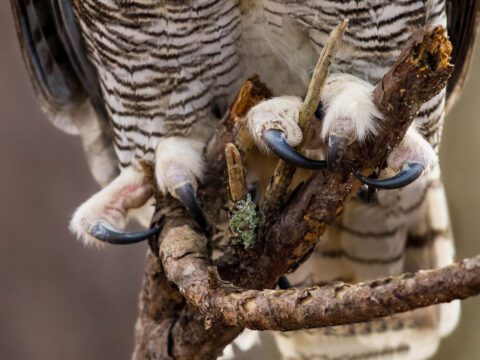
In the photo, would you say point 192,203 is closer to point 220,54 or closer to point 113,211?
point 113,211

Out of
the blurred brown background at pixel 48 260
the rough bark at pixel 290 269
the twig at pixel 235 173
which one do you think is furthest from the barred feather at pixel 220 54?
the blurred brown background at pixel 48 260

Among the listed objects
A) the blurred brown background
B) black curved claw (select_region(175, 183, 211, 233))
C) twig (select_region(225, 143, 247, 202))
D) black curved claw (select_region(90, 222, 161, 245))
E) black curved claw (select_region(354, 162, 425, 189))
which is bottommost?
the blurred brown background

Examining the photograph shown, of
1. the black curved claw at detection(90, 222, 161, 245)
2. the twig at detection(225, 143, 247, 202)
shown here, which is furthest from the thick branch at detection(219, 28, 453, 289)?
the black curved claw at detection(90, 222, 161, 245)

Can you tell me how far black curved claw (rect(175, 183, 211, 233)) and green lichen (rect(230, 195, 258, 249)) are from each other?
0.15 metres

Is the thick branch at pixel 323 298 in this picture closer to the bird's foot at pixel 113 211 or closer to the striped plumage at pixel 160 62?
the bird's foot at pixel 113 211

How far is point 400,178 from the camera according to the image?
190cm

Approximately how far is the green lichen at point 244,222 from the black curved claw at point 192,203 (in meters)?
0.15

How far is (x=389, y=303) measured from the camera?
1316 millimetres

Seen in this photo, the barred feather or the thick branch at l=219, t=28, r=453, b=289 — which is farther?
the barred feather

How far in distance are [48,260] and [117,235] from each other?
3.41 feet

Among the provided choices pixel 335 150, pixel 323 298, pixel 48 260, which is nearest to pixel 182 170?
pixel 335 150

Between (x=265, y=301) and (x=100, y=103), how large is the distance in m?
1.46

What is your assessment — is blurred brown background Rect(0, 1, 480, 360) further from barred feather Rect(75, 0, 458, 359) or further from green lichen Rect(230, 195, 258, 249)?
green lichen Rect(230, 195, 258, 249)

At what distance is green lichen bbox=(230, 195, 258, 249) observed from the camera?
1.93 m
